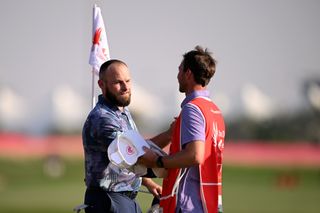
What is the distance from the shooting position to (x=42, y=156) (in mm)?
41375

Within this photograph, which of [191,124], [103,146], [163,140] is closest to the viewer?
[191,124]

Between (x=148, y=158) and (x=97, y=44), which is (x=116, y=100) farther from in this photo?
(x=97, y=44)

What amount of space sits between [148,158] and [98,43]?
66.2 inches

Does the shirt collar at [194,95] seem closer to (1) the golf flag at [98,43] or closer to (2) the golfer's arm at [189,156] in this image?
(2) the golfer's arm at [189,156]

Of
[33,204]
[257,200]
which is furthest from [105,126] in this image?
[257,200]

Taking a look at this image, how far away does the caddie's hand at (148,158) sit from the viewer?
6.21 meters

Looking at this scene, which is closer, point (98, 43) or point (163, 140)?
point (163, 140)

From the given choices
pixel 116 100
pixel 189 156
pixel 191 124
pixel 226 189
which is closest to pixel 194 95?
pixel 191 124

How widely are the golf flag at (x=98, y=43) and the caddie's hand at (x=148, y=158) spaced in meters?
1.48

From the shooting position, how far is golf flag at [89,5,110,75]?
7574mm

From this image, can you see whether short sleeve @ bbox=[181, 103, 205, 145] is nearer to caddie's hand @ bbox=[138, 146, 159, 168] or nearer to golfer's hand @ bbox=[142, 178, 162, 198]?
caddie's hand @ bbox=[138, 146, 159, 168]

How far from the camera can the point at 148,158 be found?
623 centimetres

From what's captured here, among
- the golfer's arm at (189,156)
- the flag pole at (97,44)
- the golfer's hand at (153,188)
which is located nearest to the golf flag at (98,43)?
the flag pole at (97,44)

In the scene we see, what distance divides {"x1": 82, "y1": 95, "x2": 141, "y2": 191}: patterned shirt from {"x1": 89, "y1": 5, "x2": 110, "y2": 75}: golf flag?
1.00 m
